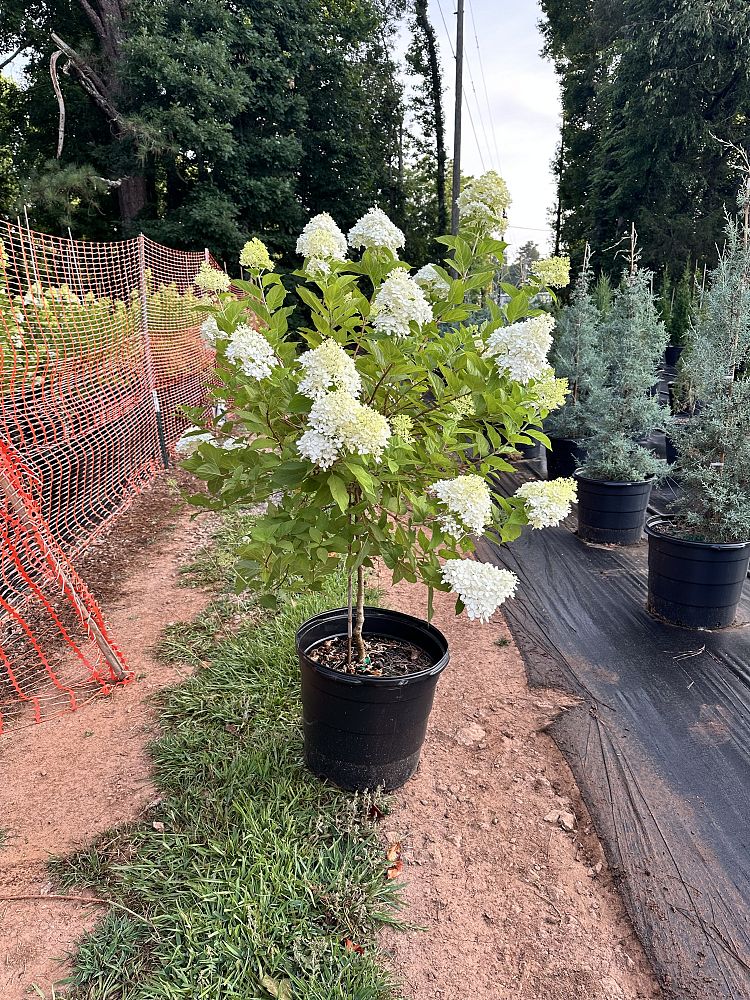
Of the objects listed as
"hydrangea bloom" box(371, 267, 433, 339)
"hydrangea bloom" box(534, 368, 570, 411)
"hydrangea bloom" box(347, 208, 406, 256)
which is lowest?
"hydrangea bloom" box(534, 368, 570, 411)

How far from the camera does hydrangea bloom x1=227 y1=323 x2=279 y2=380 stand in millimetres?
1466

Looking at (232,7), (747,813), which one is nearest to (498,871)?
(747,813)

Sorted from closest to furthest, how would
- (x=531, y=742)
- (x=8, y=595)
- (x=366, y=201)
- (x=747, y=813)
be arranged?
(x=747, y=813), (x=531, y=742), (x=8, y=595), (x=366, y=201)

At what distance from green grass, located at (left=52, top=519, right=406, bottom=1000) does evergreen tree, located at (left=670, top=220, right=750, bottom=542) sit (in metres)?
2.34

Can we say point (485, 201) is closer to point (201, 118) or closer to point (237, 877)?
point (237, 877)

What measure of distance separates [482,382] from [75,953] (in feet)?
5.88

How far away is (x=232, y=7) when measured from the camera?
14.3 metres

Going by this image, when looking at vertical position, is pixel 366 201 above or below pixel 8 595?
above

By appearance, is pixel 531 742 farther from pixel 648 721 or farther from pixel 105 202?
pixel 105 202

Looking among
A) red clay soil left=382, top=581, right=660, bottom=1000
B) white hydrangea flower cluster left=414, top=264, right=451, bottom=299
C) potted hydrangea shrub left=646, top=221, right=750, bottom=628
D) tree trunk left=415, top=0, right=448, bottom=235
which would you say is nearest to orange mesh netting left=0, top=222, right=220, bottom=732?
white hydrangea flower cluster left=414, top=264, right=451, bottom=299

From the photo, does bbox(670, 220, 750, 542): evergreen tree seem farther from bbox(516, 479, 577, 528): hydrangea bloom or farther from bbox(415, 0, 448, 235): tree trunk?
bbox(415, 0, 448, 235): tree trunk

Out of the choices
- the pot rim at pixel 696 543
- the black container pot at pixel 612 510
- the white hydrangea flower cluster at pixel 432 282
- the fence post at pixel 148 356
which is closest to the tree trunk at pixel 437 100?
the fence post at pixel 148 356

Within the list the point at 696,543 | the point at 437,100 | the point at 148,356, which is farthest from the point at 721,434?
the point at 437,100

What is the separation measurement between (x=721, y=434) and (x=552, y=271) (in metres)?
2.09
